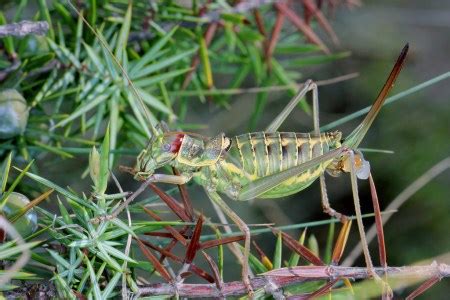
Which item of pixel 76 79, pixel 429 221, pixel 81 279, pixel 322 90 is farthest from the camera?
pixel 322 90

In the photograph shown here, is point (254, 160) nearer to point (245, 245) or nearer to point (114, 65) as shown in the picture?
point (245, 245)

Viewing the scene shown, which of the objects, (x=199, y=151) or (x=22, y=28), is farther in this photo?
(x=199, y=151)

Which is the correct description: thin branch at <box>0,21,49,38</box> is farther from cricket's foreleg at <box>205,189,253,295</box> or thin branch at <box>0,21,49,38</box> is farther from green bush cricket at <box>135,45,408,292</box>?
cricket's foreleg at <box>205,189,253,295</box>

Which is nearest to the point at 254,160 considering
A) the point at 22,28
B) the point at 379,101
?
the point at 379,101

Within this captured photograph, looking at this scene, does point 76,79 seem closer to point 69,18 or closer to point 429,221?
point 69,18

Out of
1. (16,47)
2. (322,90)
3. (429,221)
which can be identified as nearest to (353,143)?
(16,47)

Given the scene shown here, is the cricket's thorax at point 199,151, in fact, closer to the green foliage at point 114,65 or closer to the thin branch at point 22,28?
the green foliage at point 114,65

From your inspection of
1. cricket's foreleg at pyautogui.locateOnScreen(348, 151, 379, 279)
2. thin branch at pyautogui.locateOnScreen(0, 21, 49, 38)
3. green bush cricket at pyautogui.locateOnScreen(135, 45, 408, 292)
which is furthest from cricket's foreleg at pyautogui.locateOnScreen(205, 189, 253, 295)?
thin branch at pyautogui.locateOnScreen(0, 21, 49, 38)
